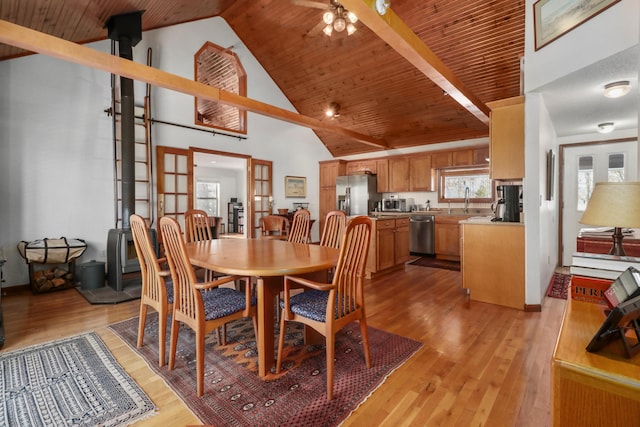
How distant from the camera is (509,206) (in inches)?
133

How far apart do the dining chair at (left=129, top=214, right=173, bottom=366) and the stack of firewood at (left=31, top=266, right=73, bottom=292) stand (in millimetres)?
2406

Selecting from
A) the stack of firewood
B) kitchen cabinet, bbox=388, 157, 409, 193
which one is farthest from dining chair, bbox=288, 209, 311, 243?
kitchen cabinet, bbox=388, 157, 409, 193

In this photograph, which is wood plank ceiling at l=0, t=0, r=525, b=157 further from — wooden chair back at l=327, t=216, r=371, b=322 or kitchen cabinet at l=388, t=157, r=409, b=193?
wooden chair back at l=327, t=216, r=371, b=322

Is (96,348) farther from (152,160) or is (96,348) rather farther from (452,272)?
(452,272)

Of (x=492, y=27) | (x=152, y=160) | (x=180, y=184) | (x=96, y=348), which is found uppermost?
(x=492, y=27)

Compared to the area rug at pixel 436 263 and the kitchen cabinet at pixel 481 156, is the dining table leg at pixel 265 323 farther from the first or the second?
the kitchen cabinet at pixel 481 156

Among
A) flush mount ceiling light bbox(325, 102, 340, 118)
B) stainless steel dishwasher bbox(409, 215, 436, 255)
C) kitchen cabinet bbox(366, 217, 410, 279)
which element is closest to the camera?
kitchen cabinet bbox(366, 217, 410, 279)

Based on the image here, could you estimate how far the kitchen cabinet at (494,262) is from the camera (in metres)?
3.12

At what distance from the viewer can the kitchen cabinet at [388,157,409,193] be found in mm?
6711

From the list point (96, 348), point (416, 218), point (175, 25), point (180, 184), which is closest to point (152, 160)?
point (180, 184)

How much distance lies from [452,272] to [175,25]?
620 centimetres

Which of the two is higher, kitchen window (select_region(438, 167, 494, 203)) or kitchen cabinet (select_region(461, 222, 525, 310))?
kitchen window (select_region(438, 167, 494, 203))

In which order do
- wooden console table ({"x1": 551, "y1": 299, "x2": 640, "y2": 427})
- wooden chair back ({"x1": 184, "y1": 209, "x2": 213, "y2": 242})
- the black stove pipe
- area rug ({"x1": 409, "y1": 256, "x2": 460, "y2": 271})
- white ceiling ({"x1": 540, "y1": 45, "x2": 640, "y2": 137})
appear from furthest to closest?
area rug ({"x1": 409, "y1": 256, "x2": 460, "y2": 271}) < the black stove pipe < wooden chair back ({"x1": 184, "y1": 209, "x2": 213, "y2": 242}) < white ceiling ({"x1": 540, "y1": 45, "x2": 640, "y2": 137}) < wooden console table ({"x1": 551, "y1": 299, "x2": 640, "y2": 427})

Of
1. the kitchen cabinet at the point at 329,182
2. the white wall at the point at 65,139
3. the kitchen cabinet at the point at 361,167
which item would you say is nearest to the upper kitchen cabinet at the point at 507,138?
the kitchen cabinet at the point at 361,167
